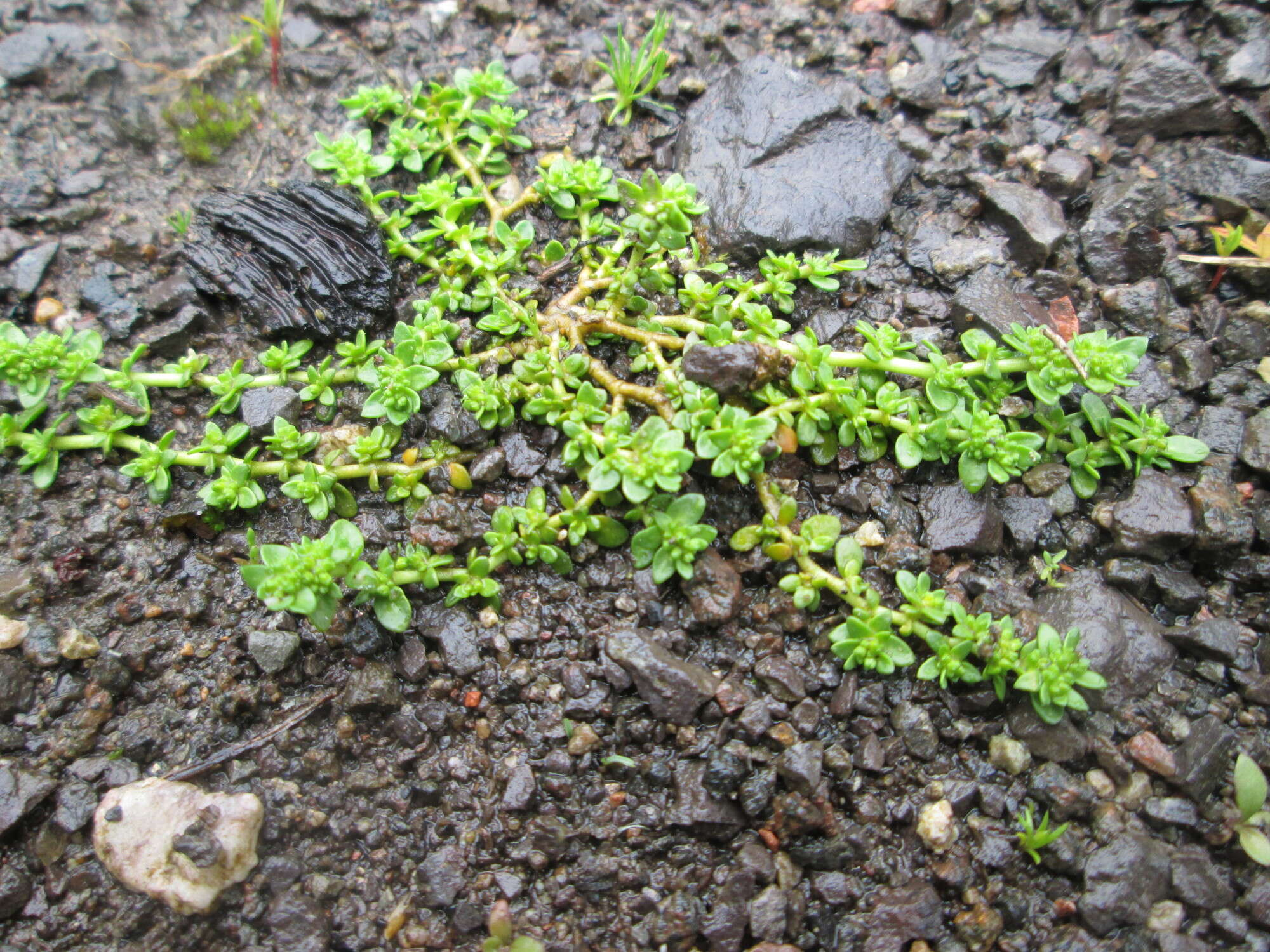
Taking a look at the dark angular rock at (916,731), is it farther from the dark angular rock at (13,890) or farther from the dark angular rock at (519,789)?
the dark angular rock at (13,890)

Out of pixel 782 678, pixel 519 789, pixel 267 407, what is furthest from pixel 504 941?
pixel 267 407

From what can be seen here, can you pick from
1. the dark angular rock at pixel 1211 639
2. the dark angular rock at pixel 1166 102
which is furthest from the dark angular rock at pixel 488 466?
the dark angular rock at pixel 1166 102

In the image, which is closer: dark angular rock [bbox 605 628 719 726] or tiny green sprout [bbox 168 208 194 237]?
dark angular rock [bbox 605 628 719 726]

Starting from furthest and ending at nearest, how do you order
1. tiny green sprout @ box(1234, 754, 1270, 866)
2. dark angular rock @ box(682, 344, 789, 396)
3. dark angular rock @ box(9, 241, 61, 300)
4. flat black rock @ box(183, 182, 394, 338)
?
dark angular rock @ box(9, 241, 61, 300)
flat black rock @ box(183, 182, 394, 338)
dark angular rock @ box(682, 344, 789, 396)
tiny green sprout @ box(1234, 754, 1270, 866)

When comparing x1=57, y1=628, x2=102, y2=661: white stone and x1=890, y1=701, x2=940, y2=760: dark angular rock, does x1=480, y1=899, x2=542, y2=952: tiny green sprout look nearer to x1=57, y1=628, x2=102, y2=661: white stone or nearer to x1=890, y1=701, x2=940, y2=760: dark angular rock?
x1=890, y1=701, x2=940, y2=760: dark angular rock

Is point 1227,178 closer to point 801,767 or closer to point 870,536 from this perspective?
point 870,536

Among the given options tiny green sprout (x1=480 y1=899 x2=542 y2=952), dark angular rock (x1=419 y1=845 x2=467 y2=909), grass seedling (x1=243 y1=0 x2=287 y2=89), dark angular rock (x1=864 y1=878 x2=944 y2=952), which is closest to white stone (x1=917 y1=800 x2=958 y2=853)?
dark angular rock (x1=864 y1=878 x2=944 y2=952)

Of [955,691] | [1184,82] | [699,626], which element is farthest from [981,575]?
[1184,82]
